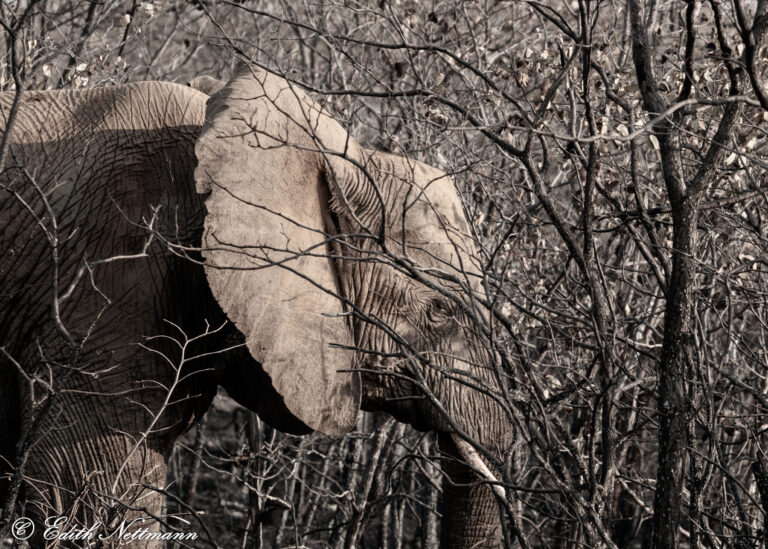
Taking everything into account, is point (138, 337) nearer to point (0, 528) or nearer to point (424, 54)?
point (0, 528)

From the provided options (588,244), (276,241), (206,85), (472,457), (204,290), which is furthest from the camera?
(206,85)

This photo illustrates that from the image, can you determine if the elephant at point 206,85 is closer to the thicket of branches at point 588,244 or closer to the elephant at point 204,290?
the thicket of branches at point 588,244

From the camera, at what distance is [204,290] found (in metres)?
4.44

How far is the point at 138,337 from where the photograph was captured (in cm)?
428

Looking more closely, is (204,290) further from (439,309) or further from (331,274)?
(439,309)

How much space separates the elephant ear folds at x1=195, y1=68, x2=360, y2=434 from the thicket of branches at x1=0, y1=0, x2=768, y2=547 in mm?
238

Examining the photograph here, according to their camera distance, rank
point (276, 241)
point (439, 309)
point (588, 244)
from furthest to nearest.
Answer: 1. point (439, 309)
2. point (276, 241)
3. point (588, 244)

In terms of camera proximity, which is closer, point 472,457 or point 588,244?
point 588,244

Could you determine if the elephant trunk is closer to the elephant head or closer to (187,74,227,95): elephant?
the elephant head

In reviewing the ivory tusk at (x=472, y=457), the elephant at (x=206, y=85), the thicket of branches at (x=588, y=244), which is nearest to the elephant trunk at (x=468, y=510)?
the ivory tusk at (x=472, y=457)

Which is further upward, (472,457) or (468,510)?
(472,457)

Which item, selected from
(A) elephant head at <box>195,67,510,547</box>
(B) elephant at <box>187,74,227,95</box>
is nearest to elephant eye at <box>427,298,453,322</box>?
(A) elephant head at <box>195,67,510,547</box>

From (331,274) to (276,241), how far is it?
15.7 inches

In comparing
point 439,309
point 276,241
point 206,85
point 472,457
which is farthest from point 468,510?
point 206,85
